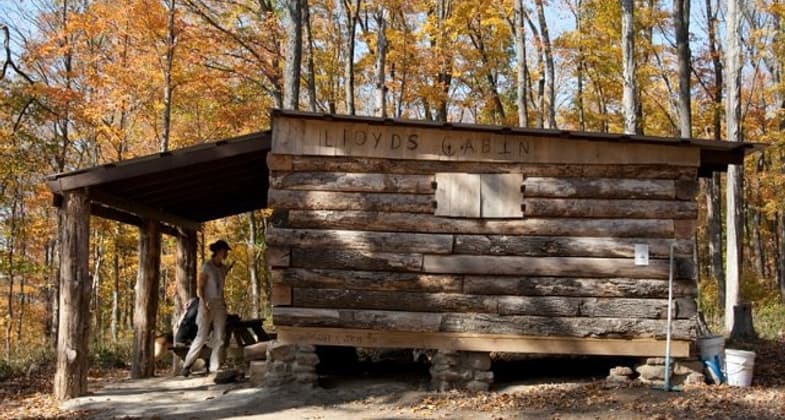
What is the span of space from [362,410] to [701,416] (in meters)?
3.75

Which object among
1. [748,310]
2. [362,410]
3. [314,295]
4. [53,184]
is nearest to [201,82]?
[53,184]

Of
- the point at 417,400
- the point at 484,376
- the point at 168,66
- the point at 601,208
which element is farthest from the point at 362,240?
the point at 168,66

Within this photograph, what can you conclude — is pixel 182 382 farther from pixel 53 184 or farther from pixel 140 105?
pixel 140 105

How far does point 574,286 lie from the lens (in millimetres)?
8570

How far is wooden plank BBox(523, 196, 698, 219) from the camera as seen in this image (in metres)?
8.63

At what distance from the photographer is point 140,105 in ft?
61.4

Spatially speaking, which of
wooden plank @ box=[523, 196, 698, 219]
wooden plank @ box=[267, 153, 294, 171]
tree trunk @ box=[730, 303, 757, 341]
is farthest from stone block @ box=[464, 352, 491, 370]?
tree trunk @ box=[730, 303, 757, 341]

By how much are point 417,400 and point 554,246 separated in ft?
8.66

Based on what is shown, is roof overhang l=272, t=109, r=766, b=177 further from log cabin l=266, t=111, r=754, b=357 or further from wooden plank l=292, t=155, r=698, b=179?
wooden plank l=292, t=155, r=698, b=179

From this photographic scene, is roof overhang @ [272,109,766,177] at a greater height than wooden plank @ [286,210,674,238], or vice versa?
roof overhang @ [272,109,766,177]

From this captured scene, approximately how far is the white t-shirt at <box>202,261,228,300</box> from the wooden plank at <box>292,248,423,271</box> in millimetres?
2061

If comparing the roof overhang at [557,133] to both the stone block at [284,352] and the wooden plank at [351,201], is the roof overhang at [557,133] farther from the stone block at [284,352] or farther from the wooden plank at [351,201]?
the stone block at [284,352]

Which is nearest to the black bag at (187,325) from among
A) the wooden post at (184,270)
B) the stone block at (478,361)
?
the wooden post at (184,270)

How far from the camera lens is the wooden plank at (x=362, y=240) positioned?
8664mm
